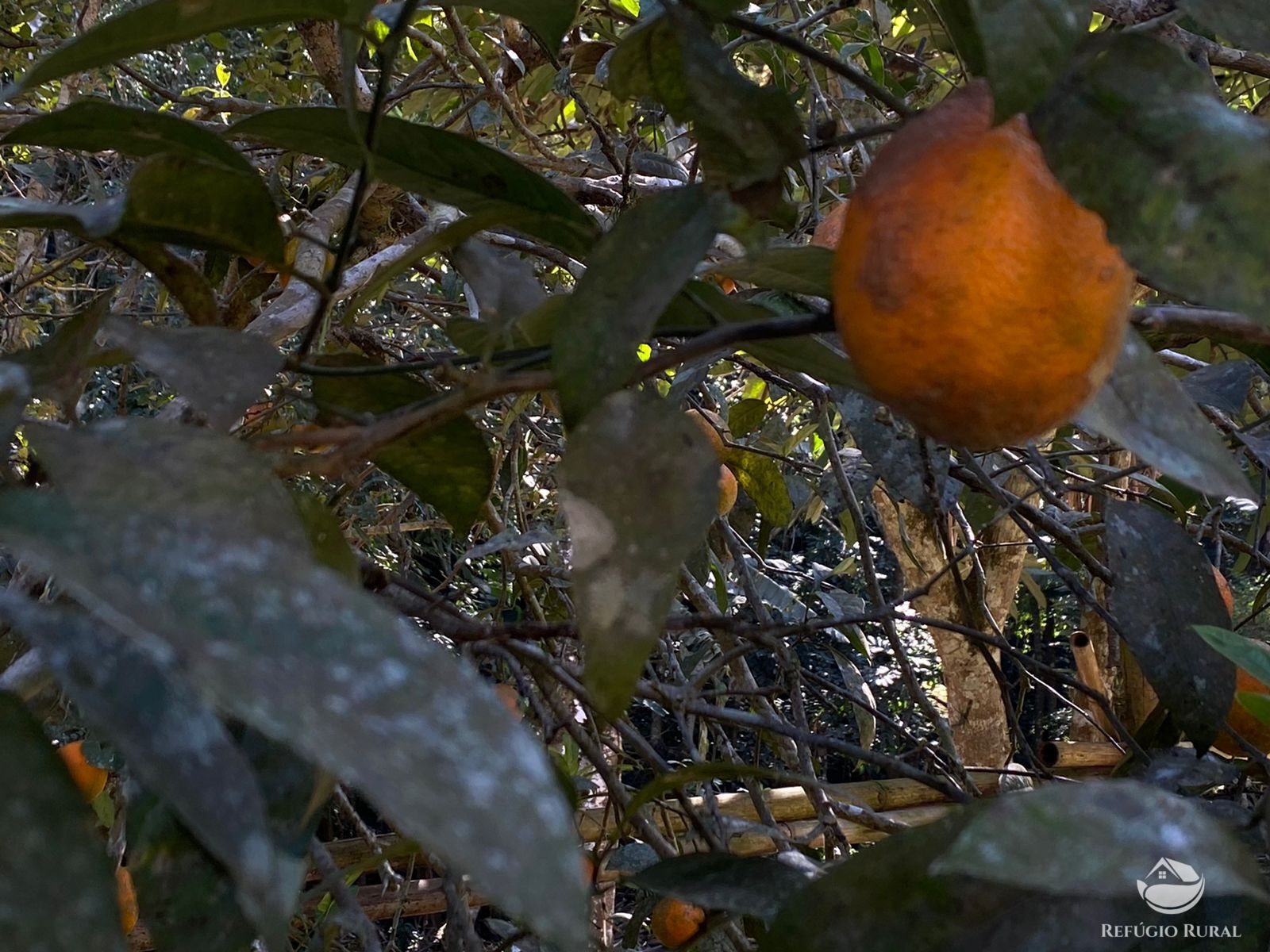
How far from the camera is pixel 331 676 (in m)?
0.20

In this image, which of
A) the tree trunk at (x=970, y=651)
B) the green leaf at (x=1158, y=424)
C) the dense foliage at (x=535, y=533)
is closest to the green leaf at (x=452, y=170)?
the dense foliage at (x=535, y=533)

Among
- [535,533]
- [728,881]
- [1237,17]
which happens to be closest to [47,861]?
Result: [728,881]

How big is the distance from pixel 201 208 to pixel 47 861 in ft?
0.80

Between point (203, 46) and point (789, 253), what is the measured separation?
3.07 metres

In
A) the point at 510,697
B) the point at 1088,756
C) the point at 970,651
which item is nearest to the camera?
the point at 510,697

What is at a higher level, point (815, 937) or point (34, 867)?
point (34, 867)

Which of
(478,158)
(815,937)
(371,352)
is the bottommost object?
(371,352)

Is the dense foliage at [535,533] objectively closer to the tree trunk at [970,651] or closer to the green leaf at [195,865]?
the green leaf at [195,865]

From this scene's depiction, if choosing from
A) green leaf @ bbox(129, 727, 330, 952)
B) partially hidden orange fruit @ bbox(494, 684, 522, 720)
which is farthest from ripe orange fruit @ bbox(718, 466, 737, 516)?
green leaf @ bbox(129, 727, 330, 952)

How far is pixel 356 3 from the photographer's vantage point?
0.38 m

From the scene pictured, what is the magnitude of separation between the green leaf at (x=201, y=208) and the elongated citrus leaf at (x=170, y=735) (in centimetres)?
19

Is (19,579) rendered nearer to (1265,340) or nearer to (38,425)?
(38,425)

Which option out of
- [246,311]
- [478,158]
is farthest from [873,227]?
[246,311]

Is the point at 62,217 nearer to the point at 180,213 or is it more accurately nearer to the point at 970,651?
the point at 180,213
